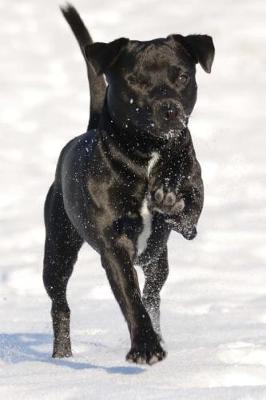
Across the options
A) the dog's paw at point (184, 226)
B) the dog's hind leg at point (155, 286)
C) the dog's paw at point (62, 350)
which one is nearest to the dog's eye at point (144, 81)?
the dog's paw at point (184, 226)

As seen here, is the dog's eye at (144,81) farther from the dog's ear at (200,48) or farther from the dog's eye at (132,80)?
the dog's ear at (200,48)

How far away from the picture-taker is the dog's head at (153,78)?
458cm

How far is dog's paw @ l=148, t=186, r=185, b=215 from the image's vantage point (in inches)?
187

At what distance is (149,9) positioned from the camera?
13422 mm

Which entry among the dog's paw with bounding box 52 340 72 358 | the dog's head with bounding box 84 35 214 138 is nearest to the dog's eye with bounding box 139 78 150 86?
the dog's head with bounding box 84 35 214 138

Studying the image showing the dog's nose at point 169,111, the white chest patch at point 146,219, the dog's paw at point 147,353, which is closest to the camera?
the dog's paw at point 147,353

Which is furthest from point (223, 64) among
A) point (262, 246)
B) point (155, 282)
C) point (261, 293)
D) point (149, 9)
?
point (155, 282)

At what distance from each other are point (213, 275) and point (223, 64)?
521 cm

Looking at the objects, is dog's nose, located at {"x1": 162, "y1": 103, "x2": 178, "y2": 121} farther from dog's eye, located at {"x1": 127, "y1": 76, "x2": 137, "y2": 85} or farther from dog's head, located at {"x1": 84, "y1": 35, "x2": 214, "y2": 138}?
dog's eye, located at {"x1": 127, "y1": 76, "x2": 137, "y2": 85}

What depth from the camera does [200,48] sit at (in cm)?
491

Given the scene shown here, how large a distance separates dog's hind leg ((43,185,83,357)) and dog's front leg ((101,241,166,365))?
0.96 m

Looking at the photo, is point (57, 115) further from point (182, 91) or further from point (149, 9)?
point (182, 91)

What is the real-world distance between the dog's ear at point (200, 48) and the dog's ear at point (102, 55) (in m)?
0.28

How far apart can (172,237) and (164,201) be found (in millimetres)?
3804
